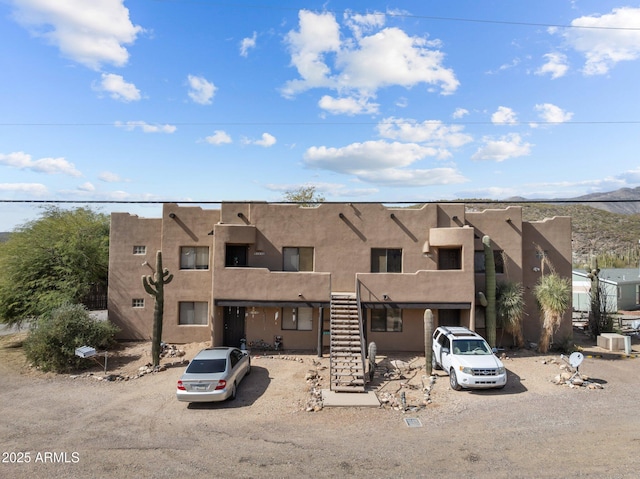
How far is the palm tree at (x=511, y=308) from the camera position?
63.5ft

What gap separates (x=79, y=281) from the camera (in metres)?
22.3

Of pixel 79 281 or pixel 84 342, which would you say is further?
pixel 79 281

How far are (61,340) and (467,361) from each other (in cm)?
1673

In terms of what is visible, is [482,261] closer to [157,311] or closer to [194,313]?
[194,313]

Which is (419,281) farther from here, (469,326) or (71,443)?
(71,443)

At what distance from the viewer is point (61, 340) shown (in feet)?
56.8

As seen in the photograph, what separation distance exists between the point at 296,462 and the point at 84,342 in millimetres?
12836

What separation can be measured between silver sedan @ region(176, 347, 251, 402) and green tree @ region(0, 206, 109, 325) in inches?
442

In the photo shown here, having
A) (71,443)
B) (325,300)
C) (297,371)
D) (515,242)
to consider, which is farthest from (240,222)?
(515,242)

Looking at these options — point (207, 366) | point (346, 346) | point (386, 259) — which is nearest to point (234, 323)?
point (346, 346)

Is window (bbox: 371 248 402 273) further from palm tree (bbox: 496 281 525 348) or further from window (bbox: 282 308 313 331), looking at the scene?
palm tree (bbox: 496 281 525 348)

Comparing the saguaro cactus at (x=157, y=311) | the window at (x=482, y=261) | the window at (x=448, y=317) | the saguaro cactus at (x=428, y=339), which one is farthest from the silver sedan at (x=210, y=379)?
the window at (x=482, y=261)

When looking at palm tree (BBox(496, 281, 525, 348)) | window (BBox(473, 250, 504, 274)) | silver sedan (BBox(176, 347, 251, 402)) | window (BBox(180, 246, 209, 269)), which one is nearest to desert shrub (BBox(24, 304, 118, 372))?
window (BBox(180, 246, 209, 269))

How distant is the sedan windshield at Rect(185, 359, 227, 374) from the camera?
13445mm
